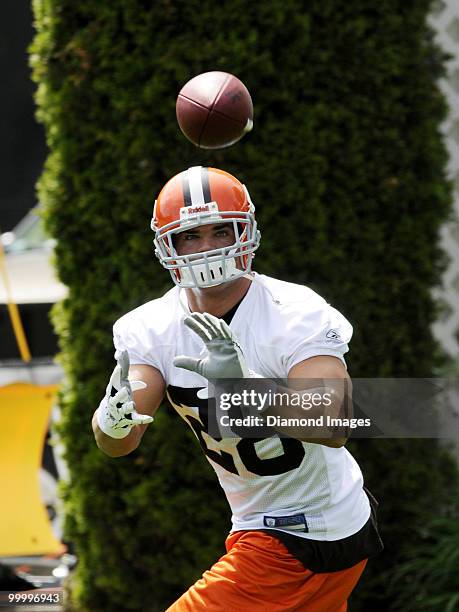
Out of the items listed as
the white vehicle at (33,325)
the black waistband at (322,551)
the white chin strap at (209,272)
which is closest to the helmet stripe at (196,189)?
the white chin strap at (209,272)

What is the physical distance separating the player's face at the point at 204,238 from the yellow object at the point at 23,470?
2.72 m

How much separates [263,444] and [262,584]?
421mm

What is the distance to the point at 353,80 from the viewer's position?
4680mm

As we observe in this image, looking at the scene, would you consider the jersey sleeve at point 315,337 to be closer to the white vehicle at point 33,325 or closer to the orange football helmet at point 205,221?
the orange football helmet at point 205,221

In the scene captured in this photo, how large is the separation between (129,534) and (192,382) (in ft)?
5.59

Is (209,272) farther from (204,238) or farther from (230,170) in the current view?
(230,170)

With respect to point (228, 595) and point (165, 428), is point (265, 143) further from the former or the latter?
point (228, 595)

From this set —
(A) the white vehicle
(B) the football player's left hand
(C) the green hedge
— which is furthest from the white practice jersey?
(A) the white vehicle

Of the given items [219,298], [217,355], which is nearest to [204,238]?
[219,298]

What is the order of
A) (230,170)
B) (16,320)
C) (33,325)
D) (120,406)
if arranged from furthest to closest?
(33,325) < (16,320) < (230,170) < (120,406)

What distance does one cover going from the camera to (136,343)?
10.7ft

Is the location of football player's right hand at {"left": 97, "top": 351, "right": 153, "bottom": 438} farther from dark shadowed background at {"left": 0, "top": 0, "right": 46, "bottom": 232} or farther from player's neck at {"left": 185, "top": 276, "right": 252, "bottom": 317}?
dark shadowed background at {"left": 0, "top": 0, "right": 46, "bottom": 232}

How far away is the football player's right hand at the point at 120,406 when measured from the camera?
9.53 feet

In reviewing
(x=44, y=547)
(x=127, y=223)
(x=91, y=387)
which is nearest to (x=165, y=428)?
(x=91, y=387)
